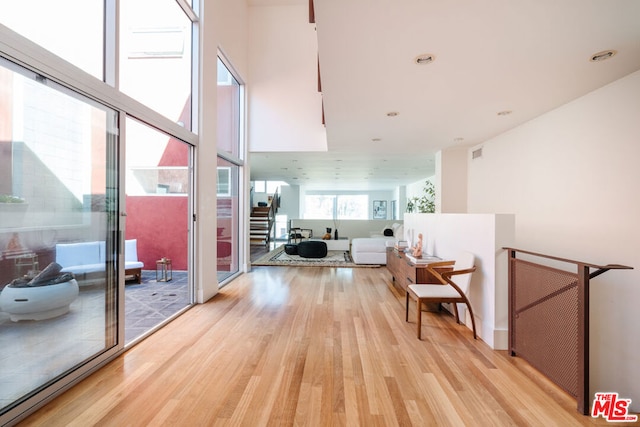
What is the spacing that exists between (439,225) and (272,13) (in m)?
5.86

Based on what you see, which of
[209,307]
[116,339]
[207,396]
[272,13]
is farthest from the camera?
[272,13]

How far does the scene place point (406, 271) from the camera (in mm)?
4277

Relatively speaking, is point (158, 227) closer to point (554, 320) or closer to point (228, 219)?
point (228, 219)

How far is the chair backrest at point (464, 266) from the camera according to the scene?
318 centimetres

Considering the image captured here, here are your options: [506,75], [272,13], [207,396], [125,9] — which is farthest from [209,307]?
[272,13]

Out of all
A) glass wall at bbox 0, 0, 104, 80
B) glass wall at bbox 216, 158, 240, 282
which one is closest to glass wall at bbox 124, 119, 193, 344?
glass wall at bbox 216, 158, 240, 282

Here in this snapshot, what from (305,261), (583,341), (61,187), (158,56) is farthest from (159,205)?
(583,341)

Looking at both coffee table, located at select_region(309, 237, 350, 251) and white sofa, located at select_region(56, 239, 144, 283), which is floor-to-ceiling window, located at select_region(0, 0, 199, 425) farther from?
coffee table, located at select_region(309, 237, 350, 251)

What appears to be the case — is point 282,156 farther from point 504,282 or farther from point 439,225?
point 504,282

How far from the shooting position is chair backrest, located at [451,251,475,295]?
318cm

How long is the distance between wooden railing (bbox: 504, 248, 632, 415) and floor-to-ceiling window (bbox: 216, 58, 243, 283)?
4154 millimetres

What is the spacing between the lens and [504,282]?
292 cm

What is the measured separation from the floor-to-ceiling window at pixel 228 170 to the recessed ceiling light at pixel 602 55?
469 centimetres

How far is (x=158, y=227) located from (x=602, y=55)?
22.6 ft
